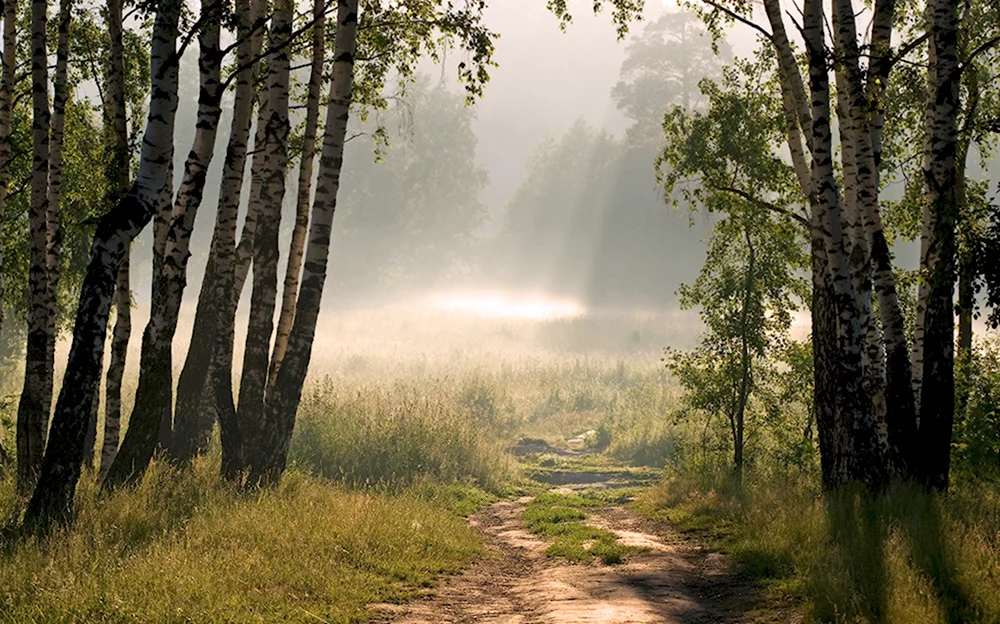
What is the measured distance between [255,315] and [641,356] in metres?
34.0

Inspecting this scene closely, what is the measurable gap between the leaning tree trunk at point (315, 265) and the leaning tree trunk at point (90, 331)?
2768mm

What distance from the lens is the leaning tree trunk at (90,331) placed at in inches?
349

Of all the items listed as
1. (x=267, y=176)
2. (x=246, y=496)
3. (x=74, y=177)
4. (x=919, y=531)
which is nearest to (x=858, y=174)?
(x=919, y=531)

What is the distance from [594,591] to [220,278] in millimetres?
6910

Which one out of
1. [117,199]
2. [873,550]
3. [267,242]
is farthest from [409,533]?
[117,199]

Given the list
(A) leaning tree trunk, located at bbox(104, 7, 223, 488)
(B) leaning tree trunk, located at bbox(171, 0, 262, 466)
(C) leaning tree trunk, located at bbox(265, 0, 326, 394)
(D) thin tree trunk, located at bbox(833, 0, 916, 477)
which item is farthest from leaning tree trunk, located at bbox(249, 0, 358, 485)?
(D) thin tree trunk, located at bbox(833, 0, 916, 477)

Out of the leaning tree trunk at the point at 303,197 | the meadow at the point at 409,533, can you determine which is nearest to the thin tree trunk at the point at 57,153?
the meadow at the point at 409,533

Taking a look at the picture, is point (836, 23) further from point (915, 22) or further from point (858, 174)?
point (915, 22)

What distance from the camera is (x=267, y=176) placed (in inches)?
488

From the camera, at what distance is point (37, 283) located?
1097cm

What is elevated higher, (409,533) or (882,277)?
(882,277)

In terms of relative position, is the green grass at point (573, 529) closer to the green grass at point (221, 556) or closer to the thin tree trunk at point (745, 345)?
the green grass at point (221, 556)

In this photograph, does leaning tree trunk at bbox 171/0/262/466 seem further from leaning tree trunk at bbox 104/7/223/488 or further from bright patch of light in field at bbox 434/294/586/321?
bright patch of light in field at bbox 434/294/586/321

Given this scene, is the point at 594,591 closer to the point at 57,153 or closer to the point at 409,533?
the point at 409,533
